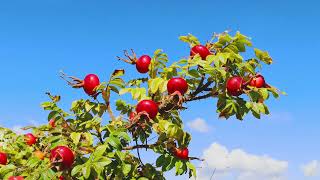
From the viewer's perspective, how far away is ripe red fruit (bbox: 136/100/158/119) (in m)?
4.98

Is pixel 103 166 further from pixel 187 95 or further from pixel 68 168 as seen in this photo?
pixel 187 95

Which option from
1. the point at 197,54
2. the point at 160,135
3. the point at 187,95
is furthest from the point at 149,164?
the point at 197,54

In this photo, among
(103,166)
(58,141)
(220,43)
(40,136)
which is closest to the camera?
(103,166)

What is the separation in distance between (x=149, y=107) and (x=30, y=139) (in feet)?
9.17

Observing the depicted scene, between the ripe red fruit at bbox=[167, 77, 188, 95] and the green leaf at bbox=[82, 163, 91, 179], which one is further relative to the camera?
the ripe red fruit at bbox=[167, 77, 188, 95]

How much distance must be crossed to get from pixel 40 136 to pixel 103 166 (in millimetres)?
2482

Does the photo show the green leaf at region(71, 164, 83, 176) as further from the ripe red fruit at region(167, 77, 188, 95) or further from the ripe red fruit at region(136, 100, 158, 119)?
the ripe red fruit at region(167, 77, 188, 95)

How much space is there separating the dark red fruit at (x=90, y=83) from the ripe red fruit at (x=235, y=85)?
4.60 feet

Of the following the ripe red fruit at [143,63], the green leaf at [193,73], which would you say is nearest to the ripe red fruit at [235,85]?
the green leaf at [193,73]

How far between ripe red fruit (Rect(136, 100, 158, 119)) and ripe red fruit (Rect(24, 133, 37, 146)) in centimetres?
267

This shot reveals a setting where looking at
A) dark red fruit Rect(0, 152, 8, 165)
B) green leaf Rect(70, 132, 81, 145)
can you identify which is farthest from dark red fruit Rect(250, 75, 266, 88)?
dark red fruit Rect(0, 152, 8, 165)

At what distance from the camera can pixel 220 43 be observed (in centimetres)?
566

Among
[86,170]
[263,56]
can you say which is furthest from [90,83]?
[263,56]

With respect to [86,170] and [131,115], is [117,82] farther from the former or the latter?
[86,170]
